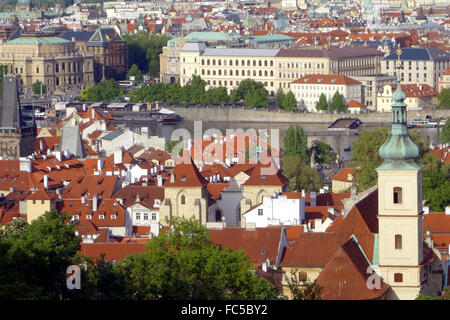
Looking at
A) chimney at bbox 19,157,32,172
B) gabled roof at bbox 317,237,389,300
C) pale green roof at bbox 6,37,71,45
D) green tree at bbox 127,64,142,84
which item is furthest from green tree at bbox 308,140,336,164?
pale green roof at bbox 6,37,71,45

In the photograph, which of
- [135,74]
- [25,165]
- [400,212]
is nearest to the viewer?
[400,212]

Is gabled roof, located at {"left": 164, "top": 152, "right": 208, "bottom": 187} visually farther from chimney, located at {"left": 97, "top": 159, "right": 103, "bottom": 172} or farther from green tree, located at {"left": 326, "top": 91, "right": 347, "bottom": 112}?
green tree, located at {"left": 326, "top": 91, "right": 347, "bottom": 112}

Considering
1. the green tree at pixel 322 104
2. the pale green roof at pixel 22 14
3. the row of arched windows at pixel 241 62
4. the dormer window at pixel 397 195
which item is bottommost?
the pale green roof at pixel 22 14

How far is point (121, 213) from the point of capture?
1272 inches

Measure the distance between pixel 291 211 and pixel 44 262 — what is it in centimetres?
1203

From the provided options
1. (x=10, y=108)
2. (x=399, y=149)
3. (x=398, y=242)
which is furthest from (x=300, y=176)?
(x=399, y=149)

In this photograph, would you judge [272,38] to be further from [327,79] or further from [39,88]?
[327,79]

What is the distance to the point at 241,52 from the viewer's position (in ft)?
283

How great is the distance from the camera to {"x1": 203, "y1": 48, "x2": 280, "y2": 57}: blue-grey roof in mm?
85312

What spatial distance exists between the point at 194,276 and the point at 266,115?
54.4 m

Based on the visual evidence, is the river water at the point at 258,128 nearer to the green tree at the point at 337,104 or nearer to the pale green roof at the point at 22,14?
the green tree at the point at 337,104

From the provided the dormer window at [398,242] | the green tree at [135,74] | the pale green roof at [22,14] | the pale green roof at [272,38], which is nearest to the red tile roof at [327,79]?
the green tree at [135,74]

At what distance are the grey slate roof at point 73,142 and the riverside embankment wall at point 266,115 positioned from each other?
85.9ft

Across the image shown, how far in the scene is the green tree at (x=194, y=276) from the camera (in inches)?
742
